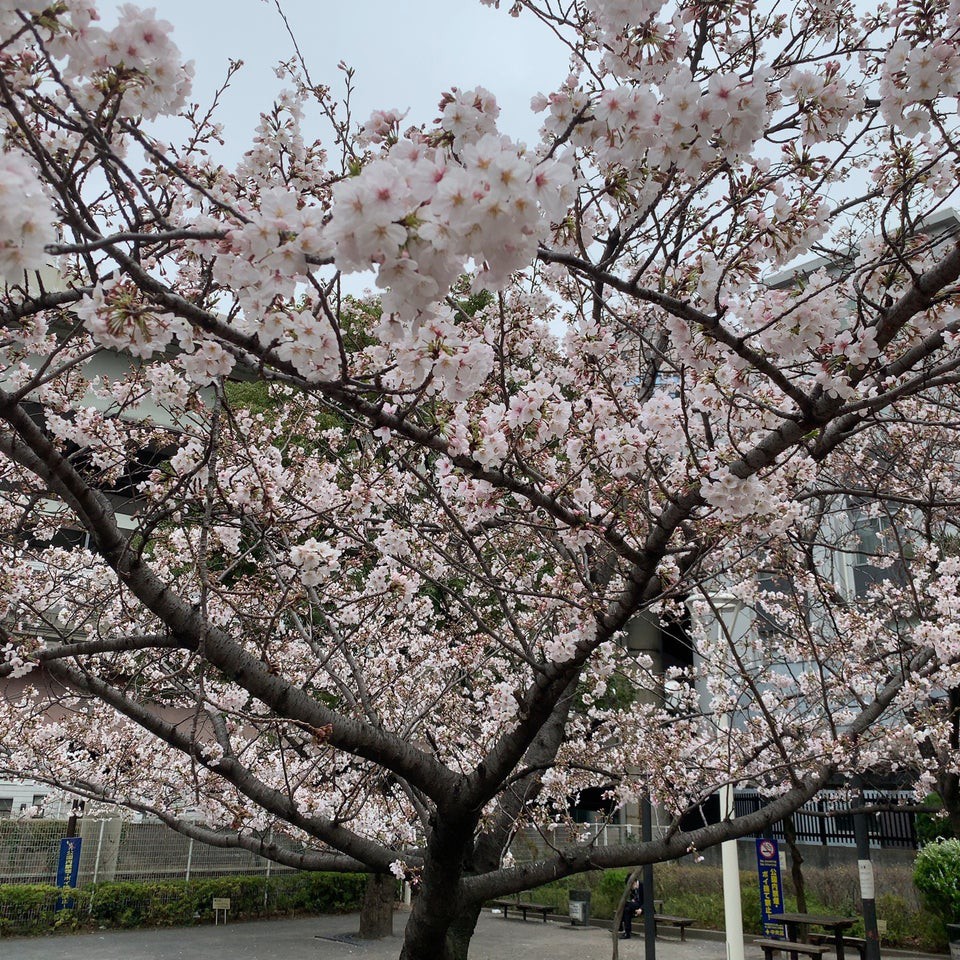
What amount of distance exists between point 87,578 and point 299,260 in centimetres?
636

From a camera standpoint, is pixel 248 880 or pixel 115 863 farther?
pixel 248 880

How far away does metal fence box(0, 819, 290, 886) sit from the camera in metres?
12.5

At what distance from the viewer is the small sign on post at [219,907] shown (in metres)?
13.4

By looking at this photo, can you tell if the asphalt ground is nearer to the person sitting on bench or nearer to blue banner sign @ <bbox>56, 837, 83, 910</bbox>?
the person sitting on bench

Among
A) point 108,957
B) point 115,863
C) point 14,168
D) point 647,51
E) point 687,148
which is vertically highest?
point 647,51

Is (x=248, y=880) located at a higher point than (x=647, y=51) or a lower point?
lower

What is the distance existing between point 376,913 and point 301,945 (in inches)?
49.4

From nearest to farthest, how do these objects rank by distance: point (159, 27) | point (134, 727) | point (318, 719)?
point (159, 27), point (318, 719), point (134, 727)

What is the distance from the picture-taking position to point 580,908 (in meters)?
14.6

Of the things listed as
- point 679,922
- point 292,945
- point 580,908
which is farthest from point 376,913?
point 679,922

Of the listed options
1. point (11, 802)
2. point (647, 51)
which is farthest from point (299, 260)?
point (11, 802)

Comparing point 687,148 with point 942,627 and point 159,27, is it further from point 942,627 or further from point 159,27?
point 942,627

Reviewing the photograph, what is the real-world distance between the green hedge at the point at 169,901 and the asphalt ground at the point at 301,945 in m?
0.32

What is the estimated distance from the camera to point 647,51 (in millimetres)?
2527
